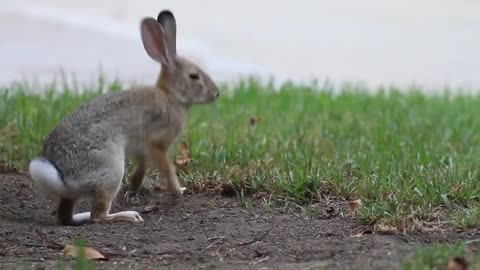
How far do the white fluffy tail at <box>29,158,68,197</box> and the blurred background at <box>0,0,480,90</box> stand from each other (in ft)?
16.5

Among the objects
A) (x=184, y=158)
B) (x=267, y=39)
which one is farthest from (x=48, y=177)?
(x=267, y=39)

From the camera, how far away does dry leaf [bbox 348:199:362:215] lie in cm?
530

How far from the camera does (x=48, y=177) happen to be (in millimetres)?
5195

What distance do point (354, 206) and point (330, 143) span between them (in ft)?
5.36

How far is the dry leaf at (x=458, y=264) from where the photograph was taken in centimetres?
404

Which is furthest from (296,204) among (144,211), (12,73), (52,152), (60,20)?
(60,20)

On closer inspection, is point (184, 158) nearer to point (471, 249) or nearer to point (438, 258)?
point (471, 249)

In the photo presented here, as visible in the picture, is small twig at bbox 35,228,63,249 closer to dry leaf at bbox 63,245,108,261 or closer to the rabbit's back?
dry leaf at bbox 63,245,108,261

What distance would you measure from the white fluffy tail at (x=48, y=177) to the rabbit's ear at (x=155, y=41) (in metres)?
0.84

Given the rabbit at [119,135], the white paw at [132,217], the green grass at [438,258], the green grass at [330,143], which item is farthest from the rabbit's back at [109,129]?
the green grass at [438,258]

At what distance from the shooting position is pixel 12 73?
10625mm

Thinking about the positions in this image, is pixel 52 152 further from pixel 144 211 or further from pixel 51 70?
pixel 51 70

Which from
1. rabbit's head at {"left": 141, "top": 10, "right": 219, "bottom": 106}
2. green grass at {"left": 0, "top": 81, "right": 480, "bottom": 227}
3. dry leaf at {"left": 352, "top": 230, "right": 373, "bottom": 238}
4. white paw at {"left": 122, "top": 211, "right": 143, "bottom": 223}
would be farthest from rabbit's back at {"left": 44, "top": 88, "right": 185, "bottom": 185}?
dry leaf at {"left": 352, "top": 230, "right": 373, "bottom": 238}

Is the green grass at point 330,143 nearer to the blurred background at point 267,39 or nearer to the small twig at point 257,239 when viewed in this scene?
the small twig at point 257,239
